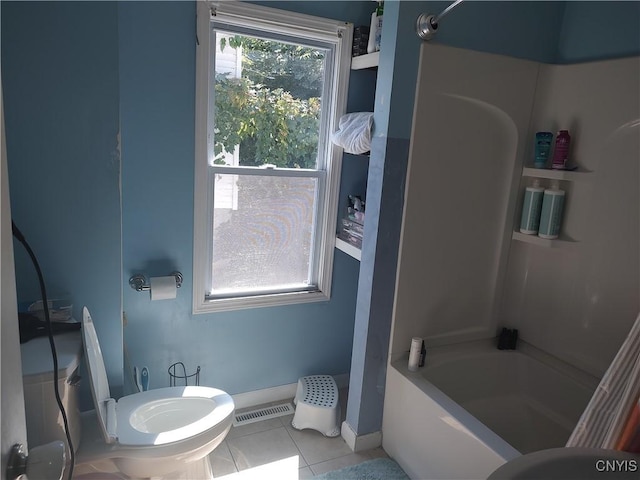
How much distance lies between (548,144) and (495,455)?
139 centimetres

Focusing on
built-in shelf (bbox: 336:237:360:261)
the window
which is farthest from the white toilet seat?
built-in shelf (bbox: 336:237:360:261)

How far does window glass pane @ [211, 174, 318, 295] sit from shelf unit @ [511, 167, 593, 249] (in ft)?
3.57

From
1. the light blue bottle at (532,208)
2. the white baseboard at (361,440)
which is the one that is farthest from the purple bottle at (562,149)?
the white baseboard at (361,440)

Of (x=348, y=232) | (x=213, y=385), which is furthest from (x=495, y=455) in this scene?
(x=213, y=385)

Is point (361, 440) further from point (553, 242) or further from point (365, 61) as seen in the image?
point (365, 61)

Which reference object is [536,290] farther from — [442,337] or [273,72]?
[273,72]

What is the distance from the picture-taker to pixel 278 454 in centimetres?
219

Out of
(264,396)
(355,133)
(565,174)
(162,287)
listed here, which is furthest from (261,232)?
(565,174)

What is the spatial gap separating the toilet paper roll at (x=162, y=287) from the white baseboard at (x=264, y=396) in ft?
2.50

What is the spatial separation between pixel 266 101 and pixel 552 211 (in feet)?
4.85

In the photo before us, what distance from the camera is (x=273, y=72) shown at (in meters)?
2.26

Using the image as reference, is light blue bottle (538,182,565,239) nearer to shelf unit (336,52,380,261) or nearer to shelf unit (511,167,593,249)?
shelf unit (511,167,593,249)

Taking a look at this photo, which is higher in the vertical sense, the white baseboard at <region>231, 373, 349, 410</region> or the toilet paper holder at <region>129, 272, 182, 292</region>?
the toilet paper holder at <region>129, 272, 182, 292</region>

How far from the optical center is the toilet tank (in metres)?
1.34
